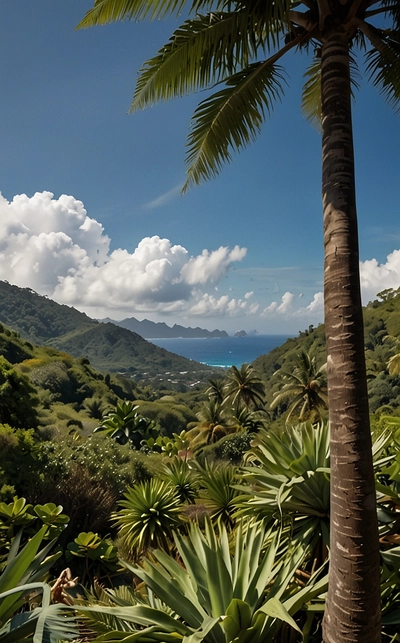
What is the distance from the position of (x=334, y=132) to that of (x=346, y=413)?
6.89 feet

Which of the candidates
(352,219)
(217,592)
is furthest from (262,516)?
(352,219)

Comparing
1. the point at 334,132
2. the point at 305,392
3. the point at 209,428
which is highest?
the point at 334,132

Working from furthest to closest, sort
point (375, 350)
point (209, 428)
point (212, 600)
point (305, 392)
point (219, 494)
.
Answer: point (375, 350) < point (209, 428) < point (305, 392) < point (219, 494) < point (212, 600)

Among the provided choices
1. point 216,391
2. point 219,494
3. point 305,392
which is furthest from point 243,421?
point 219,494

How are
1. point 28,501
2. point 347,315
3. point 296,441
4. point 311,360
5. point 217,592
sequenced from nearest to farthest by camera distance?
point 347,315
point 217,592
point 296,441
point 28,501
point 311,360

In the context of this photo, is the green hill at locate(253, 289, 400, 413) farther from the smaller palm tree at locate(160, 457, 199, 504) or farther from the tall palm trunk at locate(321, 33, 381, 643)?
the tall palm trunk at locate(321, 33, 381, 643)

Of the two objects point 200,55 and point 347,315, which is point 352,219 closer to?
point 347,315

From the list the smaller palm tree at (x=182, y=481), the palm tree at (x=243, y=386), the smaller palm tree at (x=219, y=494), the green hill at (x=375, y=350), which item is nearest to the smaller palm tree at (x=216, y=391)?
the palm tree at (x=243, y=386)

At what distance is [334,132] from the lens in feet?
10.5

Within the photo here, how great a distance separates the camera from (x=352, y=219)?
304 centimetres

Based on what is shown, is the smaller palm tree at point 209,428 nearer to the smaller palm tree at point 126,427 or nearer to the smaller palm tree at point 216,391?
the smaller palm tree at point 216,391

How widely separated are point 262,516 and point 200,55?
16.0 ft

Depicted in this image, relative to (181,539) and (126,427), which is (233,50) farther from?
(126,427)

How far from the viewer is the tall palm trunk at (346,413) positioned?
8.86 ft
